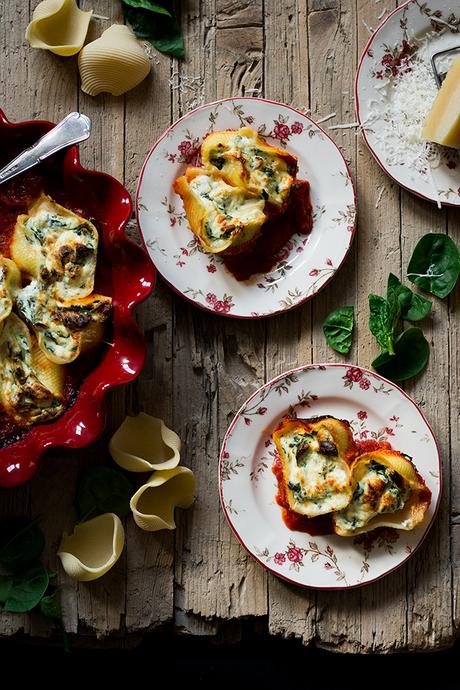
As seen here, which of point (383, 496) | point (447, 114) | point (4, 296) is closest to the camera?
point (4, 296)

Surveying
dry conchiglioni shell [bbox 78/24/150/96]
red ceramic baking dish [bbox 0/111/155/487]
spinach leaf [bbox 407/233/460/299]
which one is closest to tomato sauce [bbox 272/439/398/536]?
spinach leaf [bbox 407/233/460/299]

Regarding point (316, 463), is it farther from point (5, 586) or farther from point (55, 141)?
point (55, 141)

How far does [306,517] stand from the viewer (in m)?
2.43

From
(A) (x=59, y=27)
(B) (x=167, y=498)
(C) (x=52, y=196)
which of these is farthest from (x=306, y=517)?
(A) (x=59, y=27)

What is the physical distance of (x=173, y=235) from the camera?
8.00ft

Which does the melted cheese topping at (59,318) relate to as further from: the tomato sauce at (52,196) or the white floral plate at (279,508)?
the white floral plate at (279,508)

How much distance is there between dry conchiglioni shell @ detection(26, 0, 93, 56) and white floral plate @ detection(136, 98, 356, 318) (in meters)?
0.43

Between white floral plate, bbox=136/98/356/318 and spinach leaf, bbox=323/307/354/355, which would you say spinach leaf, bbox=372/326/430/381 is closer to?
spinach leaf, bbox=323/307/354/355

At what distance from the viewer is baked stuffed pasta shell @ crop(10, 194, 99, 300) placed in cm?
215

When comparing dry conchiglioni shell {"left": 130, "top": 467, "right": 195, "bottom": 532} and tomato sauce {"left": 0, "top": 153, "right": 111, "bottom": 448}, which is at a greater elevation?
tomato sauce {"left": 0, "top": 153, "right": 111, "bottom": 448}

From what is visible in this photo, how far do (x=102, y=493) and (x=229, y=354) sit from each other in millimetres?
579

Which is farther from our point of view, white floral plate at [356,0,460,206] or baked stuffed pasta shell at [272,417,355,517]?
white floral plate at [356,0,460,206]

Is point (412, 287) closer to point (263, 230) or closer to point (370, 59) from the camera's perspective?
point (263, 230)

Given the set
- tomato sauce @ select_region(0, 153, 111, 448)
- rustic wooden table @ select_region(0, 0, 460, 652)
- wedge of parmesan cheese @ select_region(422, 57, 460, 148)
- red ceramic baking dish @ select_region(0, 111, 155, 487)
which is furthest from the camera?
rustic wooden table @ select_region(0, 0, 460, 652)
